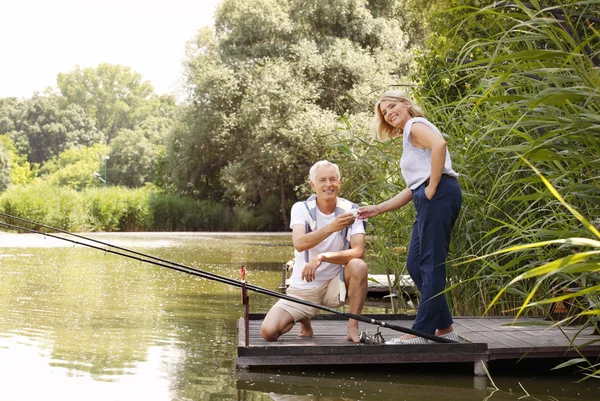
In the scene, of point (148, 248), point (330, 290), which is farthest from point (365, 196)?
point (148, 248)

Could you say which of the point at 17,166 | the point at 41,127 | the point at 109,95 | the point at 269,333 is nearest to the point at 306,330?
the point at 269,333

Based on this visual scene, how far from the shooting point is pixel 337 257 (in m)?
4.97

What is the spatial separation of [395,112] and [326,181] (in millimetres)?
598

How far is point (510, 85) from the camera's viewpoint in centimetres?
438

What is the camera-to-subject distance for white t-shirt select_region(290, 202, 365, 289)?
508 centimetres

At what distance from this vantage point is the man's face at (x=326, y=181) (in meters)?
5.02

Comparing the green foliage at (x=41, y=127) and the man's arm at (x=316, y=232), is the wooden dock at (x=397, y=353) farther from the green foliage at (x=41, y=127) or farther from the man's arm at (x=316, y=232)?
the green foliage at (x=41, y=127)

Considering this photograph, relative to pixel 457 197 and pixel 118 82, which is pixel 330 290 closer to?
pixel 457 197

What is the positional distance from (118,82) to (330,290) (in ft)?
292

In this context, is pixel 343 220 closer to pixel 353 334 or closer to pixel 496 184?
pixel 353 334

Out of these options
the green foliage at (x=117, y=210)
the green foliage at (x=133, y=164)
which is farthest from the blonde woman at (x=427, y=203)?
the green foliage at (x=133, y=164)

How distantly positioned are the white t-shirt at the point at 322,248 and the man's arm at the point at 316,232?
3.7 inches

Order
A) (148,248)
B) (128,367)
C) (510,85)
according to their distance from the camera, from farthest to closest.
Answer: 1. (148,248)
2. (128,367)
3. (510,85)

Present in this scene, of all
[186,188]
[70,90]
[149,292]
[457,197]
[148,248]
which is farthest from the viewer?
[70,90]
